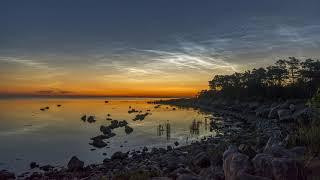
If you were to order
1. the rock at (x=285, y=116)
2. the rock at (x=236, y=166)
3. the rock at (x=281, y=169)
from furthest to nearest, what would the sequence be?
the rock at (x=285, y=116) → the rock at (x=236, y=166) → the rock at (x=281, y=169)

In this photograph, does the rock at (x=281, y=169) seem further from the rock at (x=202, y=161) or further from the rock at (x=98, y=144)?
the rock at (x=98, y=144)

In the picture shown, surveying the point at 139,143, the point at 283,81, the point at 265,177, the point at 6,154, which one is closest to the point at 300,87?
the point at 283,81

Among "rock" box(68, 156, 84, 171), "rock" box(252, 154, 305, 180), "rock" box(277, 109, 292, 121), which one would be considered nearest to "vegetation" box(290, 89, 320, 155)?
"rock" box(252, 154, 305, 180)

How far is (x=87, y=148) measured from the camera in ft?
106

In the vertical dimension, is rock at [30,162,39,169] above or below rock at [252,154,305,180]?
below

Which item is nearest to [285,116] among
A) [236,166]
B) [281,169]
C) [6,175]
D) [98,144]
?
[98,144]

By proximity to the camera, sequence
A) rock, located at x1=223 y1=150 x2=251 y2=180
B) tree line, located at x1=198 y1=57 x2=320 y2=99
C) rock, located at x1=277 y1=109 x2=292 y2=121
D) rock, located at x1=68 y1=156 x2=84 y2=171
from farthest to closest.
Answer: tree line, located at x1=198 y1=57 x2=320 y2=99 → rock, located at x1=277 y1=109 x2=292 y2=121 → rock, located at x1=68 y1=156 x2=84 y2=171 → rock, located at x1=223 y1=150 x2=251 y2=180

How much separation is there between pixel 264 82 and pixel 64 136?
74009 millimetres

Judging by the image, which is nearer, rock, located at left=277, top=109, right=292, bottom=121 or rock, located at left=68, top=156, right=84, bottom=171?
rock, located at left=68, top=156, right=84, bottom=171

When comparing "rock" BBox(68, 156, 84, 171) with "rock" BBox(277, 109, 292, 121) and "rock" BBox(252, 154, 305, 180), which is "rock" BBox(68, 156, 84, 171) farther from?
"rock" BBox(277, 109, 292, 121)

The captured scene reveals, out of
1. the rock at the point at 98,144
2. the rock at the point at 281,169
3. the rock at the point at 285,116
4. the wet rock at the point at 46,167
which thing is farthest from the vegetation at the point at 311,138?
the rock at the point at 285,116

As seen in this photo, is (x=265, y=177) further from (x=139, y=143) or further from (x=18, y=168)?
(x=139, y=143)

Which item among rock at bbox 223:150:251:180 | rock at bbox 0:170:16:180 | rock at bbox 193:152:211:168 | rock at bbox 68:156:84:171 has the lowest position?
rock at bbox 0:170:16:180

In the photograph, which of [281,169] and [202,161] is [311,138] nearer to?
[281,169]
